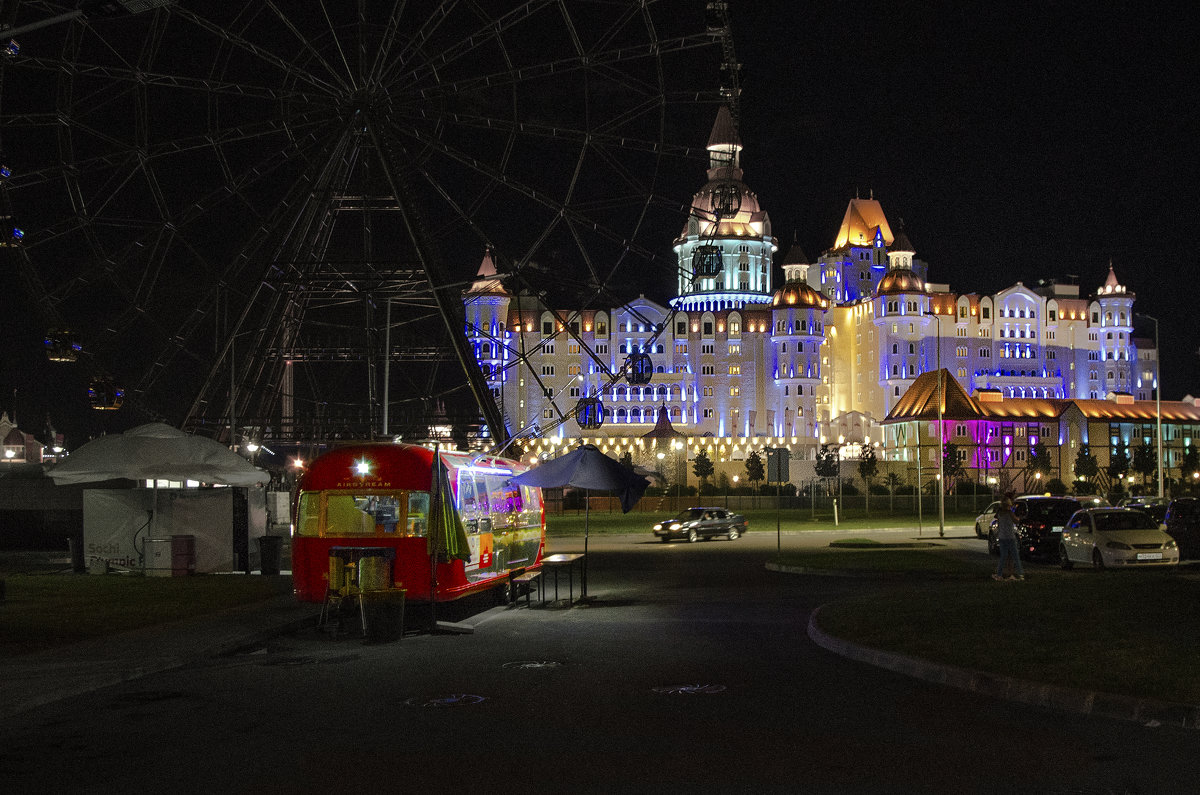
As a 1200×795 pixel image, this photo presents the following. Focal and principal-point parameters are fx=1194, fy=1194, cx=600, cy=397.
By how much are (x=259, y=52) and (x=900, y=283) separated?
124306 millimetres

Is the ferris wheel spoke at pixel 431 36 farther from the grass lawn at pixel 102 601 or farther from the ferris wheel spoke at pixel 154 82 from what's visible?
the grass lawn at pixel 102 601

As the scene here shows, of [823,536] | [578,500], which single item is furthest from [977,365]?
[823,536]

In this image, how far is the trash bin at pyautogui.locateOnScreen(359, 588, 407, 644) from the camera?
1738 centimetres

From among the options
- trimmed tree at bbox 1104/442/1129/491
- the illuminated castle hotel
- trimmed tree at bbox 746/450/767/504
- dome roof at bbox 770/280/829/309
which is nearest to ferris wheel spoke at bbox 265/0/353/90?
trimmed tree at bbox 746/450/767/504

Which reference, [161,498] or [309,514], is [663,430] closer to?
[161,498]

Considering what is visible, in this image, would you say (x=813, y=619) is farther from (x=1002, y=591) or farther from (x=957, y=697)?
(x=957, y=697)

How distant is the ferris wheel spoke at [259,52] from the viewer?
93.0 ft

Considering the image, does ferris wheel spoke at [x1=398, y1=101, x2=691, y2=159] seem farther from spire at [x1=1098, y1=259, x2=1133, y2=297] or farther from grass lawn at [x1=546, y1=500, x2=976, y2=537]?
spire at [x1=1098, y1=259, x2=1133, y2=297]

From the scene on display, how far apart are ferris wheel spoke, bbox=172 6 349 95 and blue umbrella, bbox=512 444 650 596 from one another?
11.2 metres

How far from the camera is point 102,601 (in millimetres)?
21609

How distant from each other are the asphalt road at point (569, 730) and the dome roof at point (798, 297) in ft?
421

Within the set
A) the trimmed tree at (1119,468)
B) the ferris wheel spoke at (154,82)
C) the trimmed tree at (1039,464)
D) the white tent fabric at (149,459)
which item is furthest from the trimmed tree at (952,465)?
Result: the white tent fabric at (149,459)

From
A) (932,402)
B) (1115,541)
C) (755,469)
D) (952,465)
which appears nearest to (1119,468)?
(952,465)

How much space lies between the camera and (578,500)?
82.4m
